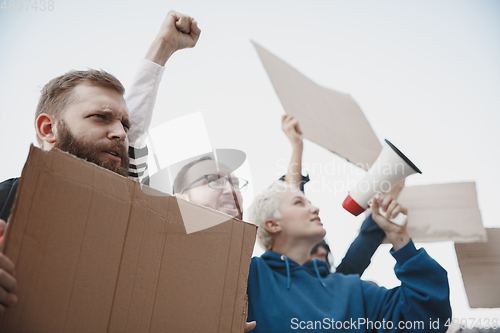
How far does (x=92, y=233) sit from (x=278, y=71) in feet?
2.51

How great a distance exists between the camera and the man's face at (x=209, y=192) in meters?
1.40

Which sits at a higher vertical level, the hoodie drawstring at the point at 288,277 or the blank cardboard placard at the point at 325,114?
the blank cardboard placard at the point at 325,114

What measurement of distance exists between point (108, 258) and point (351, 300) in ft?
3.98

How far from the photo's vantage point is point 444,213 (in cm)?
153

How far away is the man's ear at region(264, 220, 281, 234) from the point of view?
6.01 ft

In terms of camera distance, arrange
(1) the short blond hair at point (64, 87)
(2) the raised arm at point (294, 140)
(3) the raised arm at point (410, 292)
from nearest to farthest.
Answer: (1) the short blond hair at point (64, 87) → (3) the raised arm at point (410, 292) → (2) the raised arm at point (294, 140)

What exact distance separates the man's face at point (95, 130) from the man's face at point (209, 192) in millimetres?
384

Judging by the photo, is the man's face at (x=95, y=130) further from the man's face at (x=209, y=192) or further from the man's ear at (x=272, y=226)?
the man's ear at (x=272, y=226)

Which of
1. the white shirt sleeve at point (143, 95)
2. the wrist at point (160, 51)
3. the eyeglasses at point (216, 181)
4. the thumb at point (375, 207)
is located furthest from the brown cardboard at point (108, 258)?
the thumb at point (375, 207)

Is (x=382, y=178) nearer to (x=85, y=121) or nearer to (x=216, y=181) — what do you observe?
(x=216, y=181)

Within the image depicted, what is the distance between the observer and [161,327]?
653 mm

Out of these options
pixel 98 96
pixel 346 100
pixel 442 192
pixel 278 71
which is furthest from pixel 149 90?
pixel 442 192

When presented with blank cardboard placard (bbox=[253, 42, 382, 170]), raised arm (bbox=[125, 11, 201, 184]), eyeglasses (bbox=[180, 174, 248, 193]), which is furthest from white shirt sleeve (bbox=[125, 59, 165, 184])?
blank cardboard placard (bbox=[253, 42, 382, 170])

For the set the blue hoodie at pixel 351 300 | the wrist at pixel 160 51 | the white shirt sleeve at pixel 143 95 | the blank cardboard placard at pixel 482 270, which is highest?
the wrist at pixel 160 51
